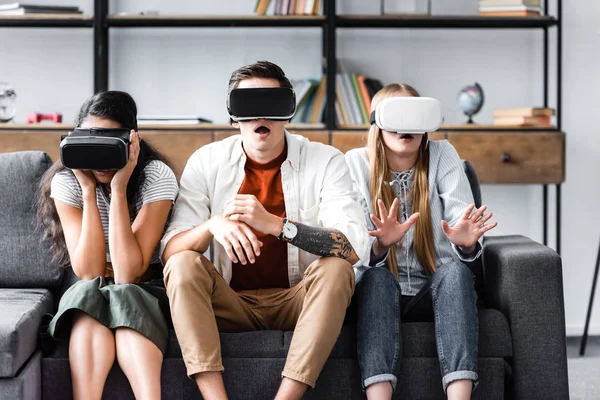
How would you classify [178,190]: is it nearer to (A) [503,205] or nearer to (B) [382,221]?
(B) [382,221]

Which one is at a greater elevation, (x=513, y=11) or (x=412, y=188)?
(x=513, y=11)

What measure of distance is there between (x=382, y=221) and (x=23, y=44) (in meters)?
2.22

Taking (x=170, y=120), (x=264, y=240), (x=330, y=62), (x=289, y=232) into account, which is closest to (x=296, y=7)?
(x=330, y=62)

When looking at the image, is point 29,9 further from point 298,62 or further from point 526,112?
point 526,112

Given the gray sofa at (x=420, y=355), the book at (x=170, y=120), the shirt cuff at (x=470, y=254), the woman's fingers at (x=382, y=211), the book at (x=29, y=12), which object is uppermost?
the book at (x=29, y=12)

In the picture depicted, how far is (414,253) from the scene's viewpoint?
89.0 inches

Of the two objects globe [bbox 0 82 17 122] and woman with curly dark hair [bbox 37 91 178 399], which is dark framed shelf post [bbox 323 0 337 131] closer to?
woman with curly dark hair [bbox 37 91 178 399]

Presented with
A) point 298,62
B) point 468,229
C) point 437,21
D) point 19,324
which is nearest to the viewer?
point 19,324

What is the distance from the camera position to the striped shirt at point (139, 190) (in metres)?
2.11

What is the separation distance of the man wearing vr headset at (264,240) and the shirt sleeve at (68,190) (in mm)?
268

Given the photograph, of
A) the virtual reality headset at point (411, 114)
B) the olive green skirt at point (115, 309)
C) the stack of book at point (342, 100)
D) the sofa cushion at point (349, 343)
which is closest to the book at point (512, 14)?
the stack of book at point (342, 100)

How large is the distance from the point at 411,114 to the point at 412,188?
0.23 metres

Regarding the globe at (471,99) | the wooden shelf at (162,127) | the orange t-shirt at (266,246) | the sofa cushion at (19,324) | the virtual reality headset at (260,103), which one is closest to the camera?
the sofa cushion at (19,324)

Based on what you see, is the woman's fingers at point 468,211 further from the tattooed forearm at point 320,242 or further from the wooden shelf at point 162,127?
the wooden shelf at point 162,127
